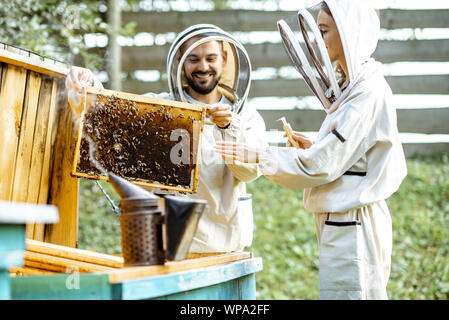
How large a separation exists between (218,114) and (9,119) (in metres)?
1.27

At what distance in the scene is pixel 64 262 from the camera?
2377mm

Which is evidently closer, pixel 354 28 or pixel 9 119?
pixel 354 28

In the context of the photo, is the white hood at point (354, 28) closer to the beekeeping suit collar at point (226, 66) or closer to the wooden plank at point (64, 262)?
the beekeeping suit collar at point (226, 66)

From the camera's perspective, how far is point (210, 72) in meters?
3.53

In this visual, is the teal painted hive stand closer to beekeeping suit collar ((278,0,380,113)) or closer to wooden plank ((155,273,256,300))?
wooden plank ((155,273,256,300))

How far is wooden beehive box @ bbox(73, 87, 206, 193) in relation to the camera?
10.3 feet

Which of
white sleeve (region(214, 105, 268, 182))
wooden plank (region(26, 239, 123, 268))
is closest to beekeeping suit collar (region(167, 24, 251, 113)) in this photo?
white sleeve (region(214, 105, 268, 182))

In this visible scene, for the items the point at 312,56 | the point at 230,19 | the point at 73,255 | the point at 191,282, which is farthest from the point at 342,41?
the point at 230,19

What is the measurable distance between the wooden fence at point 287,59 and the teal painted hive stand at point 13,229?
249 inches

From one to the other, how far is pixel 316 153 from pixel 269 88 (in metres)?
5.49

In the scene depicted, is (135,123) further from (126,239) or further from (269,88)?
(269,88)

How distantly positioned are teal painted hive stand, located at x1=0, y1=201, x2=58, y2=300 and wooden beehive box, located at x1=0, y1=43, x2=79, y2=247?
5.33 feet

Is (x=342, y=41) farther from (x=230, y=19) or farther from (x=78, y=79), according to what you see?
(x=230, y=19)
